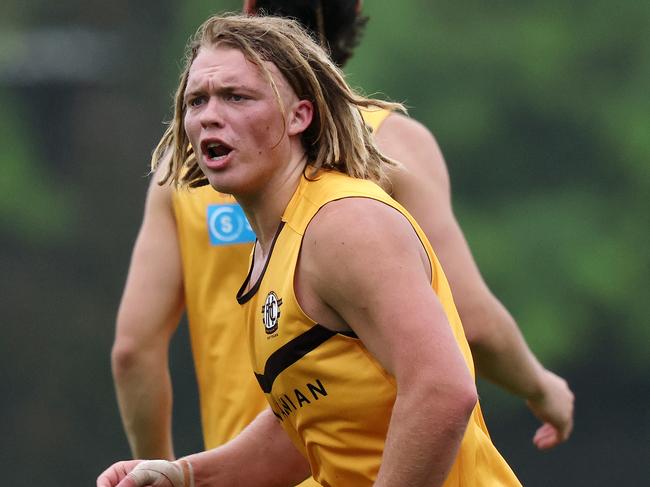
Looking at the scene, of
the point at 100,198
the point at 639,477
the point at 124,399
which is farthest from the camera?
the point at 100,198

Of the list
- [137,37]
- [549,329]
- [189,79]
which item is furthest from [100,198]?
[189,79]

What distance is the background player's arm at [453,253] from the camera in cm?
354

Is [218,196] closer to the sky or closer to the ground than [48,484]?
closer to the sky

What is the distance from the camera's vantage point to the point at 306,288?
8.53ft

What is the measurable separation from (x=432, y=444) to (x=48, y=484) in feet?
29.5

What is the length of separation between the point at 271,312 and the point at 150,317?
1288 millimetres

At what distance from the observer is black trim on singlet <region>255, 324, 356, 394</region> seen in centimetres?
260

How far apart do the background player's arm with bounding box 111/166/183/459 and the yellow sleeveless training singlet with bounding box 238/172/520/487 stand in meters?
1.08

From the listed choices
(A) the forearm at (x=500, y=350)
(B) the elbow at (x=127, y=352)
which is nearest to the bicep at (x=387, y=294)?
(A) the forearm at (x=500, y=350)

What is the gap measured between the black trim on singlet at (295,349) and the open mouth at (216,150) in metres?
0.38

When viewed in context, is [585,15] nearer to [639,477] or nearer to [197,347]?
[639,477]

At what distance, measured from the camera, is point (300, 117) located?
2.81 meters

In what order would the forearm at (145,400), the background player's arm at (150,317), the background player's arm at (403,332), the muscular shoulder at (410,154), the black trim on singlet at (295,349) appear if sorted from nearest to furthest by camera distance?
the background player's arm at (403,332) → the black trim on singlet at (295,349) → the muscular shoulder at (410,154) → the background player's arm at (150,317) → the forearm at (145,400)

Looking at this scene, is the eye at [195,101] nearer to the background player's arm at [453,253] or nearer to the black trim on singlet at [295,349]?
the black trim on singlet at [295,349]
